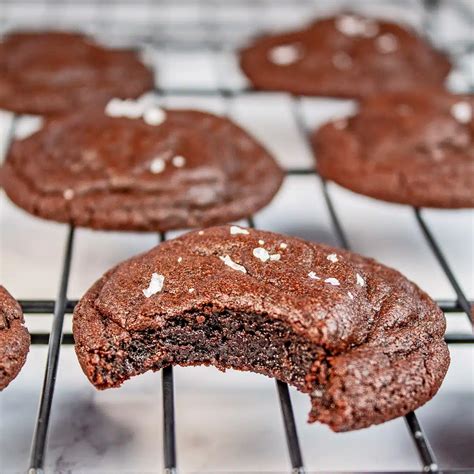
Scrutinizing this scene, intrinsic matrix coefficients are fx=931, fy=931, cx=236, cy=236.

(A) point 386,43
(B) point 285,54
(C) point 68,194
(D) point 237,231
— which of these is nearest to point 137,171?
(C) point 68,194

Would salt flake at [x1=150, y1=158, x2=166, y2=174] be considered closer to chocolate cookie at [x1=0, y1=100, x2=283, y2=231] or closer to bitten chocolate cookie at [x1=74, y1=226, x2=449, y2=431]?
chocolate cookie at [x1=0, y1=100, x2=283, y2=231]

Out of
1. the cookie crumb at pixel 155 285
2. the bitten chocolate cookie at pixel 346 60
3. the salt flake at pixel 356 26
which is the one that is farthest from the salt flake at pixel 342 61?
the cookie crumb at pixel 155 285

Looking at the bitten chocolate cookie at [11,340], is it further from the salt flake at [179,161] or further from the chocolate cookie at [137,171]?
the salt flake at [179,161]

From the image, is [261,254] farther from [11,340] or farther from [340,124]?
[340,124]

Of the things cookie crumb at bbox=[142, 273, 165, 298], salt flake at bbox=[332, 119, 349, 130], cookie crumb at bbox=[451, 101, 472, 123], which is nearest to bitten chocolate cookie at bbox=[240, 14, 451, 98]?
salt flake at bbox=[332, 119, 349, 130]

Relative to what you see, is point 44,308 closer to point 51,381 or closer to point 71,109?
point 51,381

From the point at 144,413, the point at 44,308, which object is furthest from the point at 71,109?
the point at 144,413

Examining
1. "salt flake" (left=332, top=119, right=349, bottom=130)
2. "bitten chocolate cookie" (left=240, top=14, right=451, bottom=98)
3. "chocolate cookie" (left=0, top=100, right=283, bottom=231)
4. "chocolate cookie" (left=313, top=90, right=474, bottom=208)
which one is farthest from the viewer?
"bitten chocolate cookie" (left=240, top=14, right=451, bottom=98)

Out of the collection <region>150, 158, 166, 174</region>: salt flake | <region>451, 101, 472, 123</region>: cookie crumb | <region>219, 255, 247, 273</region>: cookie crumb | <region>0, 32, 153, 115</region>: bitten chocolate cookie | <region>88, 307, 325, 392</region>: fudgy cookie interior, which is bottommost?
<region>0, 32, 153, 115</region>: bitten chocolate cookie
